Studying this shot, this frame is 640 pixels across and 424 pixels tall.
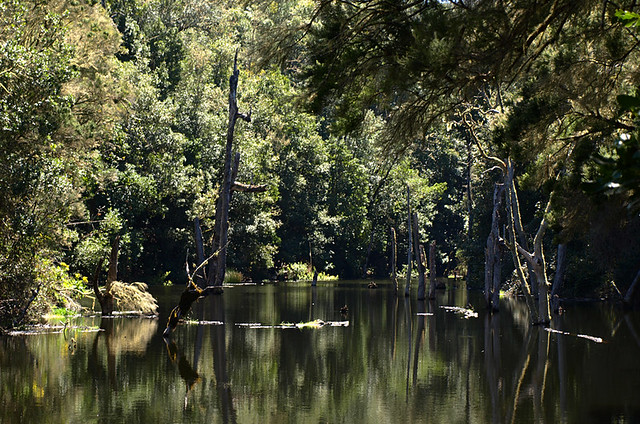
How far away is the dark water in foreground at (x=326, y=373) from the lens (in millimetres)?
13891

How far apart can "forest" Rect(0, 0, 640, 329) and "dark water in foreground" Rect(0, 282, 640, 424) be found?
2872 millimetres

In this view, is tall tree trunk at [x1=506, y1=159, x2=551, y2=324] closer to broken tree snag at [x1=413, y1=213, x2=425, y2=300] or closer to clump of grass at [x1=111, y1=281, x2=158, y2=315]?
broken tree snag at [x1=413, y1=213, x2=425, y2=300]

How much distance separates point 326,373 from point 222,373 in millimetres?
2216

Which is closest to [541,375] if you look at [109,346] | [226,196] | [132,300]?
[109,346]

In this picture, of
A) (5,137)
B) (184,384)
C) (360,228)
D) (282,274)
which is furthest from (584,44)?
Answer: (360,228)

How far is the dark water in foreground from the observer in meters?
13.9

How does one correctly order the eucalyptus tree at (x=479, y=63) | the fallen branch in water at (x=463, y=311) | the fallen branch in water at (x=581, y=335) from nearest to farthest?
the eucalyptus tree at (x=479, y=63)
the fallen branch in water at (x=581, y=335)
the fallen branch in water at (x=463, y=311)

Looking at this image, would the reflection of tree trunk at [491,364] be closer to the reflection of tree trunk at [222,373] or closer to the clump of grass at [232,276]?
the reflection of tree trunk at [222,373]

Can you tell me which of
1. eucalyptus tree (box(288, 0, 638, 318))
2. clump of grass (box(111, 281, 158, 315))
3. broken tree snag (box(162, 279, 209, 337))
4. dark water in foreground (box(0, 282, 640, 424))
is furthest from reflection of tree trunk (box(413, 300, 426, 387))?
clump of grass (box(111, 281, 158, 315))

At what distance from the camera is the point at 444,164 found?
68875 mm

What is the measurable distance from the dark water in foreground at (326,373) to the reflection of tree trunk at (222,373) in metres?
0.03

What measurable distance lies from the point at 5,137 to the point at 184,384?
891 cm

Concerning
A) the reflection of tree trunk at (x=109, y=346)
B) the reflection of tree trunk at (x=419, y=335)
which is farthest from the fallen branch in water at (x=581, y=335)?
the reflection of tree trunk at (x=109, y=346)

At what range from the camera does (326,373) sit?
58.7 feet
